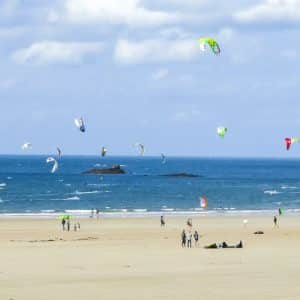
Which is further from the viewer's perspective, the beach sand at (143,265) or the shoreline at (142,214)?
the shoreline at (142,214)

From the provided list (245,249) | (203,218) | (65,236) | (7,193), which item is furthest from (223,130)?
(7,193)

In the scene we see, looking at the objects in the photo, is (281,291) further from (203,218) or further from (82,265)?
(203,218)

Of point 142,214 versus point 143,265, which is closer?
point 143,265

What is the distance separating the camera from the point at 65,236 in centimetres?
4016

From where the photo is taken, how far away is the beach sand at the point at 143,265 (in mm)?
20844

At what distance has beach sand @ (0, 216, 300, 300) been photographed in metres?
20.8

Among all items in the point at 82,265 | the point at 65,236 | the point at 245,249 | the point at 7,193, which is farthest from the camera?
the point at 7,193

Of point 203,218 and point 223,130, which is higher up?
point 223,130

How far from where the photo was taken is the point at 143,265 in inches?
1051

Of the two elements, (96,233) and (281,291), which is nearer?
(281,291)

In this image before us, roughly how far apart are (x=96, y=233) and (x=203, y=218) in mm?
15480

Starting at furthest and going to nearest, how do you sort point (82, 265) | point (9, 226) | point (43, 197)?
Answer: point (43, 197) < point (9, 226) < point (82, 265)

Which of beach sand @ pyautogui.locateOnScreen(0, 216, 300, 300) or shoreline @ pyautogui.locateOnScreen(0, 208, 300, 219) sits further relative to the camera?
shoreline @ pyautogui.locateOnScreen(0, 208, 300, 219)

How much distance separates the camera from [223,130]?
34875 millimetres
